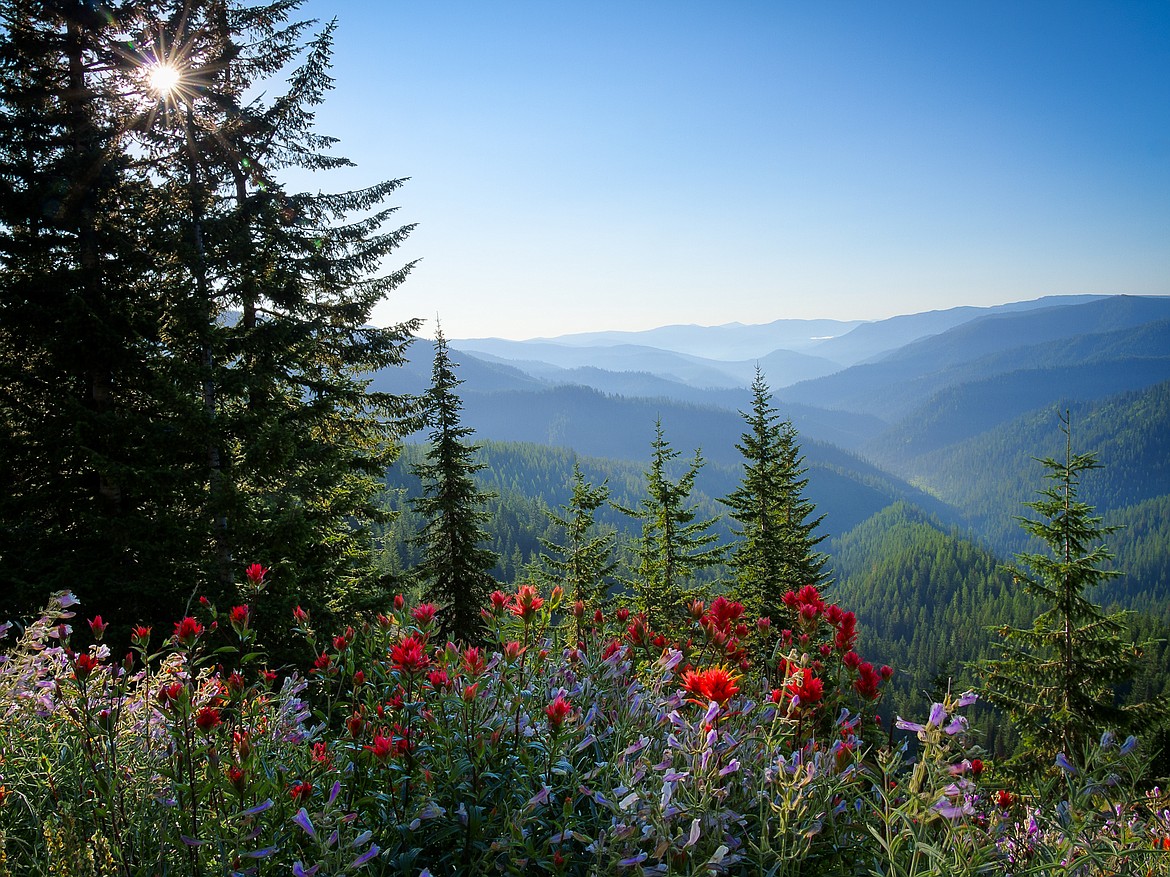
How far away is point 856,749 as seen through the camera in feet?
7.06

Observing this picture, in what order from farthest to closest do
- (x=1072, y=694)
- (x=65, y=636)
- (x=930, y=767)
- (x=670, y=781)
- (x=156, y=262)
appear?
(x=1072, y=694)
(x=156, y=262)
(x=65, y=636)
(x=670, y=781)
(x=930, y=767)

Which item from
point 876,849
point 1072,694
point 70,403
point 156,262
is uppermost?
point 156,262

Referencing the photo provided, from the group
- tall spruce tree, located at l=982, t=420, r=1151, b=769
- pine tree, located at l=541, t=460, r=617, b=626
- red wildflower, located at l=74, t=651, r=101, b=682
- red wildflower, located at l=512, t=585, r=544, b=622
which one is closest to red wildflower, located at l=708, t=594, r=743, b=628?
red wildflower, located at l=512, t=585, r=544, b=622

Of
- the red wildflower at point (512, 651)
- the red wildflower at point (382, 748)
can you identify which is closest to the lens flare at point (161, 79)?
the red wildflower at point (512, 651)

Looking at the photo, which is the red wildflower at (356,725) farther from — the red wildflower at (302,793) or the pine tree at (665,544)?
the pine tree at (665,544)

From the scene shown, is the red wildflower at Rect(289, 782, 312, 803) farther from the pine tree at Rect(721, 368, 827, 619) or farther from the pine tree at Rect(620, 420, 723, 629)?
the pine tree at Rect(721, 368, 827, 619)

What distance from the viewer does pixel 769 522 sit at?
51.2 feet

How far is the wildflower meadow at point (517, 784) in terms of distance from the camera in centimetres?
156

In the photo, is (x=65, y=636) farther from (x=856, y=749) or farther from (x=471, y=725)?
(x=856, y=749)

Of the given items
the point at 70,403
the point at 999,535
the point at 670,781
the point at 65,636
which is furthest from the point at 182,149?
the point at 999,535

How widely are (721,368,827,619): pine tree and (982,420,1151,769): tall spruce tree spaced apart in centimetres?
465

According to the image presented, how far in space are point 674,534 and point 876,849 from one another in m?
13.8

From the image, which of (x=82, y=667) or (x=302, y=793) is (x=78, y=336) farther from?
(x=302, y=793)

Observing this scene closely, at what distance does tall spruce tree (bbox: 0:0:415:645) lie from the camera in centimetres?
757
